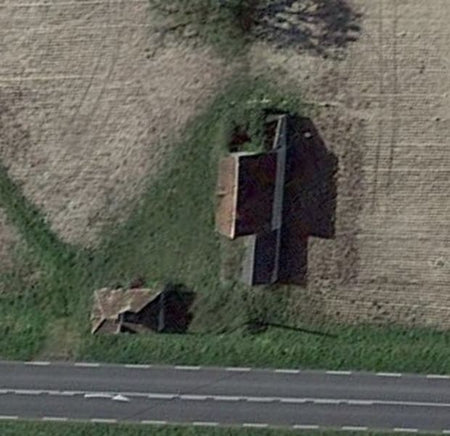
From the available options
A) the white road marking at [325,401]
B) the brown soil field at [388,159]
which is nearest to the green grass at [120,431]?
the white road marking at [325,401]

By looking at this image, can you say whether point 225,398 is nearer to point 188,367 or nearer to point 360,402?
point 188,367

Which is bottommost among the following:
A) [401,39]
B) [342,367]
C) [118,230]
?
[342,367]

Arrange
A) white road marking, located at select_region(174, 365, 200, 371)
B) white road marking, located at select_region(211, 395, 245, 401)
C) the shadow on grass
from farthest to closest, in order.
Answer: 1. white road marking, located at select_region(174, 365, 200, 371)
2. the shadow on grass
3. white road marking, located at select_region(211, 395, 245, 401)

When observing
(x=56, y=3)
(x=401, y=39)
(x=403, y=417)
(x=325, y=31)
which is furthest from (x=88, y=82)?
(x=403, y=417)

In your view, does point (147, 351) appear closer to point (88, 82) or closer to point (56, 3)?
point (88, 82)

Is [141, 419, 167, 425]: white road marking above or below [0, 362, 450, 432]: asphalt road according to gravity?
below

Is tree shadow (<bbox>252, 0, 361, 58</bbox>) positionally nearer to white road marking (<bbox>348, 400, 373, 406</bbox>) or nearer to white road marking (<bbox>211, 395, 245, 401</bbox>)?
white road marking (<bbox>348, 400, 373, 406</bbox>)

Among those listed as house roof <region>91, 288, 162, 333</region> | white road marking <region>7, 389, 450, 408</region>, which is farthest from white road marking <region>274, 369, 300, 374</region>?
house roof <region>91, 288, 162, 333</region>
